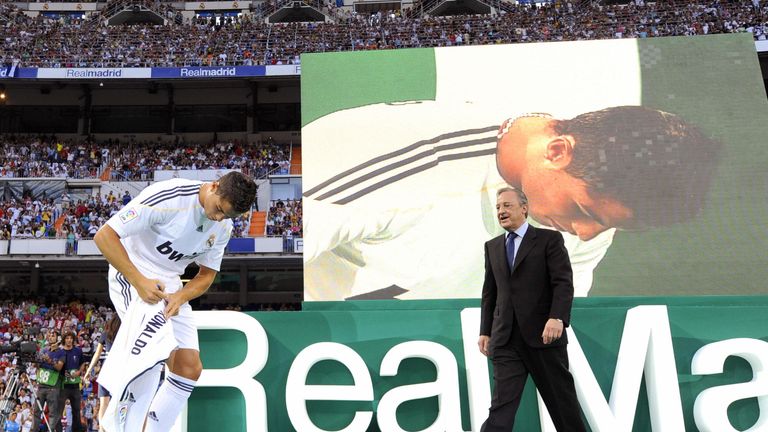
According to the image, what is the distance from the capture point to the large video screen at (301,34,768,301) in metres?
14.1

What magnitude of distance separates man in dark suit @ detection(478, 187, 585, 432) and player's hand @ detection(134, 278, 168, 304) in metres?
2.01

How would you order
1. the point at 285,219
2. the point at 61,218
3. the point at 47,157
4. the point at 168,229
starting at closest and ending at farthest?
the point at 168,229 < the point at 285,219 < the point at 61,218 < the point at 47,157

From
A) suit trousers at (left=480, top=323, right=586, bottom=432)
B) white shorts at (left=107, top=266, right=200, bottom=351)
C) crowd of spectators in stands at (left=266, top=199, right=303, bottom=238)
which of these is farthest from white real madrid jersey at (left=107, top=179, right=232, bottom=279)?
crowd of spectators in stands at (left=266, top=199, right=303, bottom=238)

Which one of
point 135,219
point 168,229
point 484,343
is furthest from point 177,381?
point 484,343

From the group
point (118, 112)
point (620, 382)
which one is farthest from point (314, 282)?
point (118, 112)

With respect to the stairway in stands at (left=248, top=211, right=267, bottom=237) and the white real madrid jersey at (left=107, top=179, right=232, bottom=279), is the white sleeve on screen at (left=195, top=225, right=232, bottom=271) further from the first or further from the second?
the stairway in stands at (left=248, top=211, right=267, bottom=237)

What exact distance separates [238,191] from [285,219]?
2359cm

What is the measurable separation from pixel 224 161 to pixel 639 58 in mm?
20953

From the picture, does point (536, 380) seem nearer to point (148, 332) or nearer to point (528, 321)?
point (528, 321)

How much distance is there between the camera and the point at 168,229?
159 inches

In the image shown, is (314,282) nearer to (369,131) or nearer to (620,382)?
(369,131)

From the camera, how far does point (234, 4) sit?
40.1 m

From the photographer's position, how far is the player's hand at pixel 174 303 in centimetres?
399

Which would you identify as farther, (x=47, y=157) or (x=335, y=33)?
(x=335, y=33)
